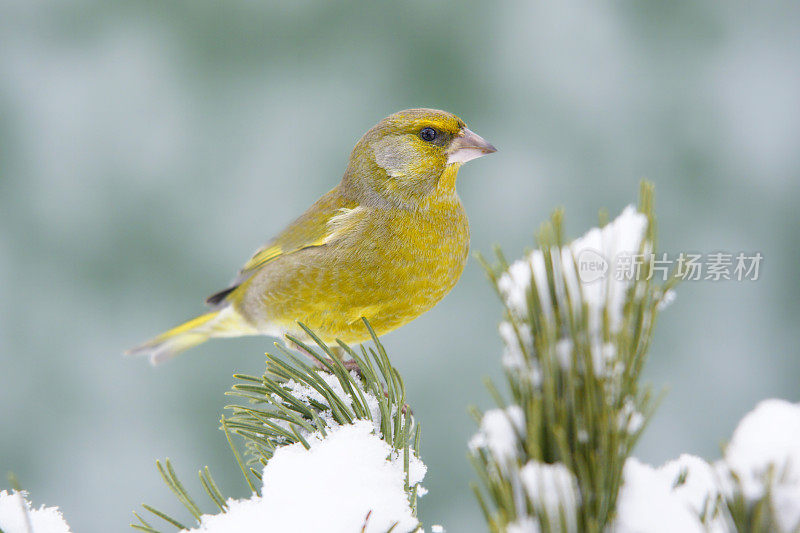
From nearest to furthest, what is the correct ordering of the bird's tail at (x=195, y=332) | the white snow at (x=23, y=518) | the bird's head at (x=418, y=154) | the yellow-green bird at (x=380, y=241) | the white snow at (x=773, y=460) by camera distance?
the white snow at (x=773, y=460)
the white snow at (x=23, y=518)
the yellow-green bird at (x=380, y=241)
the bird's head at (x=418, y=154)
the bird's tail at (x=195, y=332)

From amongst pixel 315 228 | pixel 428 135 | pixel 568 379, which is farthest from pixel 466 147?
pixel 568 379

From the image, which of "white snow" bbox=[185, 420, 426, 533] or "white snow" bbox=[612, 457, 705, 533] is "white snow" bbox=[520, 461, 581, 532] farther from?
"white snow" bbox=[185, 420, 426, 533]

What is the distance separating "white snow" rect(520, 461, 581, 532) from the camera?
527mm

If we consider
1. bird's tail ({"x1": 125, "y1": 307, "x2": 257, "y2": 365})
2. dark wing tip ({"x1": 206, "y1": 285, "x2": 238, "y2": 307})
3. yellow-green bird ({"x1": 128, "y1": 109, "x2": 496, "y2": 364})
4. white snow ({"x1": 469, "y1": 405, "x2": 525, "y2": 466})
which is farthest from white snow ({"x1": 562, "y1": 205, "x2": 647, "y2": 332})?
dark wing tip ({"x1": 206, "y1": 285, "x2": 238, "y2": 307})

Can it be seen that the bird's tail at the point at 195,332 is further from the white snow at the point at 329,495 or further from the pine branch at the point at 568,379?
the pine branch at the point at 568,379

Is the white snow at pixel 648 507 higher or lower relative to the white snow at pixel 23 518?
lower

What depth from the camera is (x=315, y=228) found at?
1.55 meters

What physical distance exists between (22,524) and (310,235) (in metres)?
0.95

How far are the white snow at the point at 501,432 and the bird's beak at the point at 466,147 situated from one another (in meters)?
0.92

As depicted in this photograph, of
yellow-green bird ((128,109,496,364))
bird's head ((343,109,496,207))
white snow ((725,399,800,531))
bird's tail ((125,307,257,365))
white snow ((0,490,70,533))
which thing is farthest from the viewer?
bird's tail ((125,307,257,365))

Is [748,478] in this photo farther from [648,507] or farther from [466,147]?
[466,147]

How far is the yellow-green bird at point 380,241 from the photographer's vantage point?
1.33 m

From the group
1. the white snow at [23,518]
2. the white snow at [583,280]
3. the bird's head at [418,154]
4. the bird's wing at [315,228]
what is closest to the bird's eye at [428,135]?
→ the bird's head at [418,154]

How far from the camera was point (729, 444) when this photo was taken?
0.52m
